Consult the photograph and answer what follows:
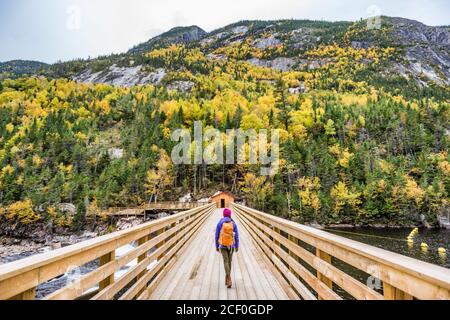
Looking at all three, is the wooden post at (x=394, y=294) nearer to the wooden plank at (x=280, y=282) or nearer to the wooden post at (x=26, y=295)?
the wooden post at (x=26, y=295)

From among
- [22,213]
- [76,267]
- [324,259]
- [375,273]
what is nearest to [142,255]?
[76,267]

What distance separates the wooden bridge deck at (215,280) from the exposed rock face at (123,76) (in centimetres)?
16616

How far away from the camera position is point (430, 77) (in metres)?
200

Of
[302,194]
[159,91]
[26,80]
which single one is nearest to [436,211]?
[302,194]

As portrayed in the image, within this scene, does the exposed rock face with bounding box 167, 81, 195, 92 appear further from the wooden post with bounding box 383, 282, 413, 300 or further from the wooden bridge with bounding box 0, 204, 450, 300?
the wooden post with bounding box 383, 282, 413, 300

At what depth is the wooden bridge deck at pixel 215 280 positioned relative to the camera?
531 centimetres

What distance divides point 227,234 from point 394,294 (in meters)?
4.40

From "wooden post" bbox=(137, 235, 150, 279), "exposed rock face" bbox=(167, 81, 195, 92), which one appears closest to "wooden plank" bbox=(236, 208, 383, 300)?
"wooden post" bbox=(137, 235, 150, 279)

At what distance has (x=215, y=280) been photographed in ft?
21.3

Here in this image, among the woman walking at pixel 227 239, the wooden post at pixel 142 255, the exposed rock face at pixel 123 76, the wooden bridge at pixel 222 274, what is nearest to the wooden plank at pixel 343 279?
the wooden bridge at pixel 222 274

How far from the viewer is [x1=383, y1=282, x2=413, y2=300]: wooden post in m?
1.94

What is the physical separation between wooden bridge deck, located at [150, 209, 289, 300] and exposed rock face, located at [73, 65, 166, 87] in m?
166
